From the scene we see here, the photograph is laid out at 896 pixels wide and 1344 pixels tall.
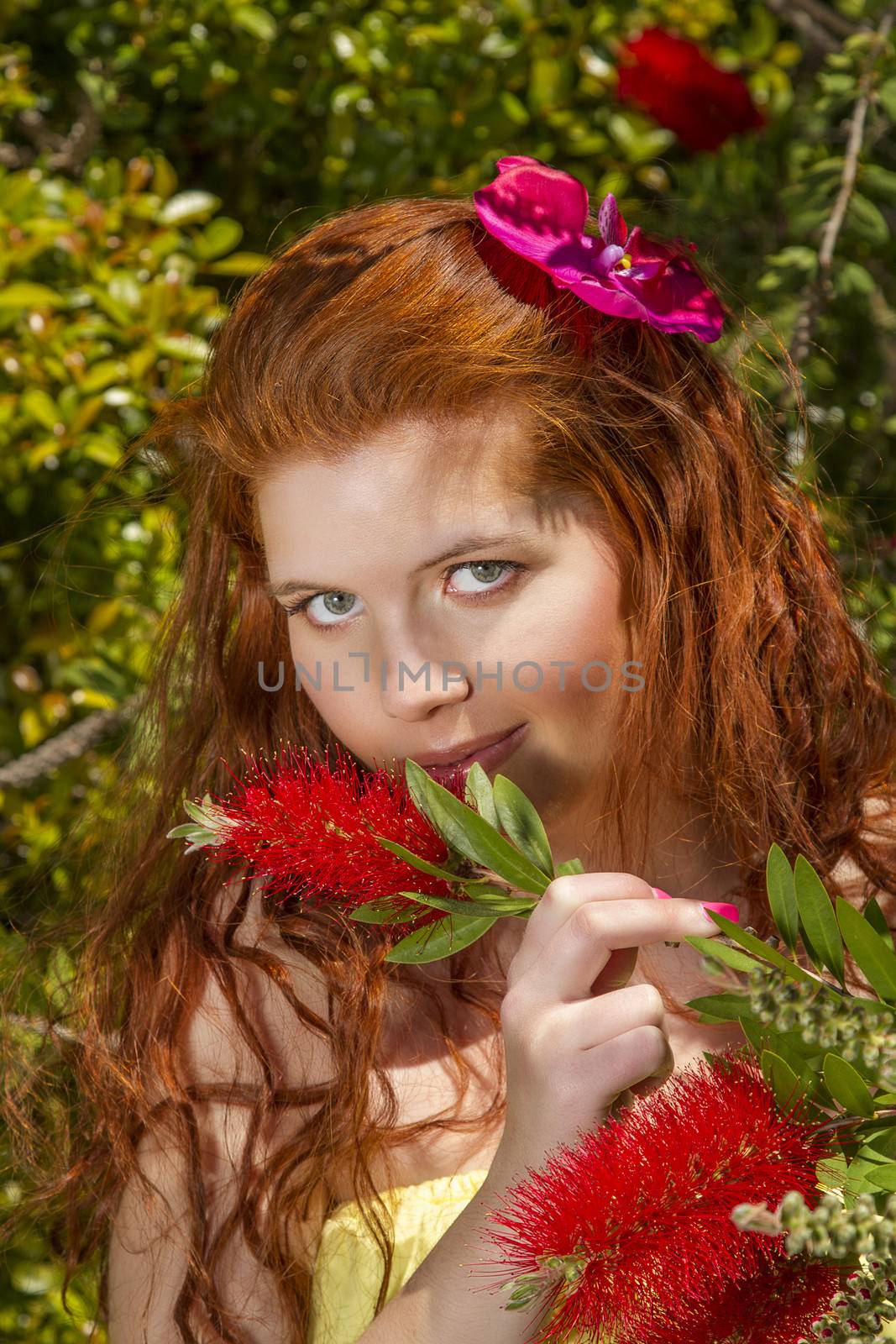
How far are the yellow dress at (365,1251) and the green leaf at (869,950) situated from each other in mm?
546

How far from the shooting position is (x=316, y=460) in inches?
36.6

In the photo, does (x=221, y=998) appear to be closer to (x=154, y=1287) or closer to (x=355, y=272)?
(x=154, y=1287)

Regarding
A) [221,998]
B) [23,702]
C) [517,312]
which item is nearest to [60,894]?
[23,702]

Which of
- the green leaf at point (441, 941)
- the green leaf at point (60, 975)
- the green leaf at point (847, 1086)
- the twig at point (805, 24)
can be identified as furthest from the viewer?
the twig at point (805, 24)

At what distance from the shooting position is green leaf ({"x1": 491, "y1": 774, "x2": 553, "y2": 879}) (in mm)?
685

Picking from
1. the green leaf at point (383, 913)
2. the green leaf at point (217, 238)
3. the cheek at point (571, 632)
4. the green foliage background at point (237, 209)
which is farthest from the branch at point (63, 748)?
the green leaf at point (383, 913)

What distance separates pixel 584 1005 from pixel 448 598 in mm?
299

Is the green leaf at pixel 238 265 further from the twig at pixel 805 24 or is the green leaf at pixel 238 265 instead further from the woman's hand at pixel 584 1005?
the woman's hand at pixel 584 1005

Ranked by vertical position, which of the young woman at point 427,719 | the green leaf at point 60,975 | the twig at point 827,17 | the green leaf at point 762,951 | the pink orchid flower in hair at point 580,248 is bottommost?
the green leaf at point 60,975

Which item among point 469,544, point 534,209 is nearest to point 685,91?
point 534,209

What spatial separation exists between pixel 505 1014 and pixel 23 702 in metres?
1.01

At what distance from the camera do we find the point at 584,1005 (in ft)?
2.39

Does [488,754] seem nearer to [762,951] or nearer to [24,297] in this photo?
[762,951]

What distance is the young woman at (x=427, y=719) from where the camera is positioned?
90 centimetres
